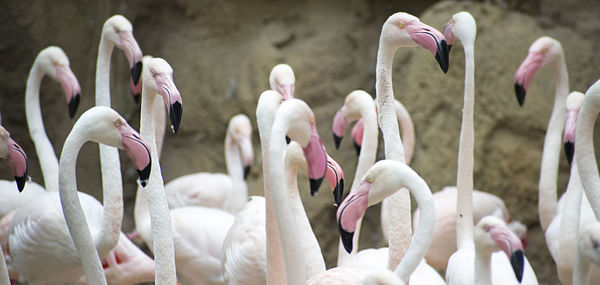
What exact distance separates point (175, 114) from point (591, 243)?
1.74m

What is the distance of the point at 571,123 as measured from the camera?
4.73 metres

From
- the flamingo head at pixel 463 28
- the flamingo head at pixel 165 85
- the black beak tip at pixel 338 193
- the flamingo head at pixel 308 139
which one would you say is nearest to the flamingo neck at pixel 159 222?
the flamingo head at pixel 165 85

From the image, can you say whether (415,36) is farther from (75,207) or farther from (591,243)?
(75,207)

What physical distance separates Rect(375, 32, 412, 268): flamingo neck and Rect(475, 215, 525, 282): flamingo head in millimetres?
496

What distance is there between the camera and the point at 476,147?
253 inches

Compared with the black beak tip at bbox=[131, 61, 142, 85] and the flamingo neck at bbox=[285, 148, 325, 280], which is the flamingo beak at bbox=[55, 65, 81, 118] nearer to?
the black beak tip at bbox=[131, 61, 142, 85]

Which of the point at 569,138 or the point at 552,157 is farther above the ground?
the point at 569,138

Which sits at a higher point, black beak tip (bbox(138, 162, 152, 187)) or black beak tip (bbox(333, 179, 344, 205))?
black beak tip (bbox(138, 162, 152, 187))

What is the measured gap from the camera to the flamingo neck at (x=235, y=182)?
611cm

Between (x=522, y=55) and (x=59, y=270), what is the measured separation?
3.99 meters

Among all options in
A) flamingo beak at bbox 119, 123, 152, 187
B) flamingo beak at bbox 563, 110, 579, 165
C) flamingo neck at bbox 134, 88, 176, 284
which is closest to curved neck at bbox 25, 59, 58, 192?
flamingo neck at bbox 134, 88, 176, 284

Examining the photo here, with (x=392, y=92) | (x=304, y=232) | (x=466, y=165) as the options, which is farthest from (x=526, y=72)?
(x=304, y=232)

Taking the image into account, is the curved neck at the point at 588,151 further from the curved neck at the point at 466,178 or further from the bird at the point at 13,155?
the bird at the point at 13,155

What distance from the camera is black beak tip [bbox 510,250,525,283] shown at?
2.86 m
